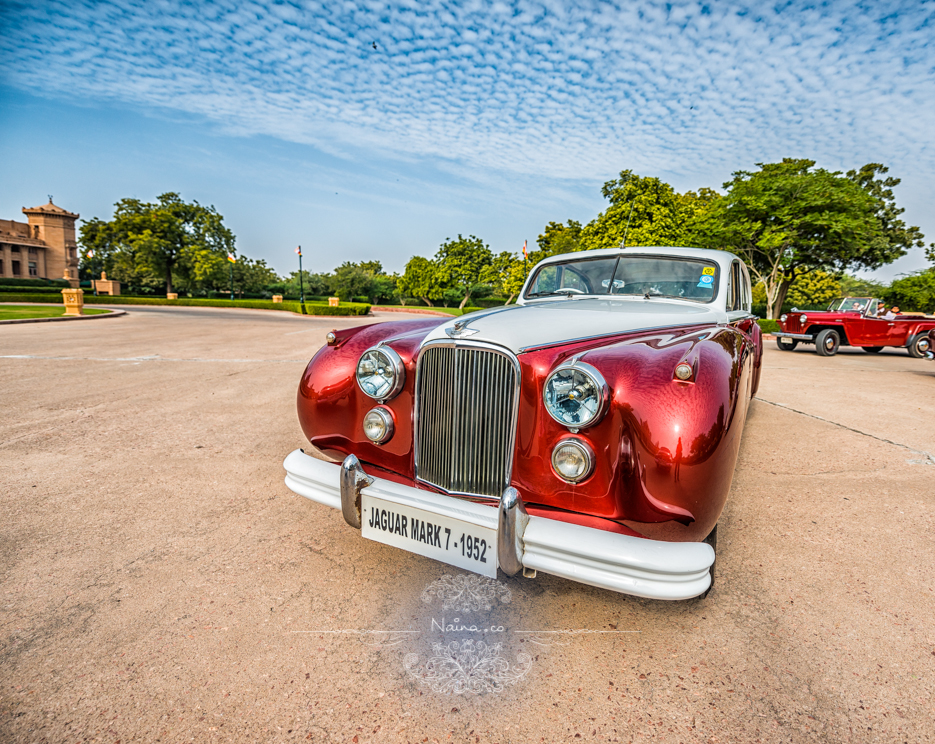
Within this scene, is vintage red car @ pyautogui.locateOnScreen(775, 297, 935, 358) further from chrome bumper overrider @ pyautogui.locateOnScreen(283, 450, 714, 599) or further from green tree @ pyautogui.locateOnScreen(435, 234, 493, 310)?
green tree @ pyautogui.locateOnScreen(435, 234, 493, 310)

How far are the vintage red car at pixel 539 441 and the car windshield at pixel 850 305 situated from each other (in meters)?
12.8

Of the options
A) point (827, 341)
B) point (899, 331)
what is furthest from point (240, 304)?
point (899, 331)

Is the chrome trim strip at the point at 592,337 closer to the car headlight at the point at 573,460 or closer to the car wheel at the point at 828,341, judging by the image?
the car headlight at the point at 573,460

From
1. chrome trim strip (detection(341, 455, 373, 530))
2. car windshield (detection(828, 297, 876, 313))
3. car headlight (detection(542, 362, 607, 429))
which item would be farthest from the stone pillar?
car windshield (detection(828, 297, 876, 313))

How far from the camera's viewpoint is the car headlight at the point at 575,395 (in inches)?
74.0

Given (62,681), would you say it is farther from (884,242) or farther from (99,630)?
(884,242)

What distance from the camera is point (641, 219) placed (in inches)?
882

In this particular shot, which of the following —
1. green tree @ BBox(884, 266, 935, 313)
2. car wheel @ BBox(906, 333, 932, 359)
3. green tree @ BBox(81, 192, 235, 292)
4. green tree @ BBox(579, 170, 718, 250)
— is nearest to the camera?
car wheel @ BBox(906, 333, 932, 359)

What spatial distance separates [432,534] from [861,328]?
1429 centimetres

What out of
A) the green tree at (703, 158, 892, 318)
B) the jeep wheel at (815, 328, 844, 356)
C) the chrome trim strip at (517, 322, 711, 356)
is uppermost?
the green tree at (703, 158, 892, 318)

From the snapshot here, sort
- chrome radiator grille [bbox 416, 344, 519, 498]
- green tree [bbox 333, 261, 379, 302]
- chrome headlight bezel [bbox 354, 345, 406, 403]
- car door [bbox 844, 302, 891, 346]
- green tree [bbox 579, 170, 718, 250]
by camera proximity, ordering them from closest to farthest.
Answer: chrome radiator grille [bbox 416, 344, 519, 498], chrome headlight bezel [bbox 354, 345, 406, 403], car door [bbox 844, 302, 891, 346], green tree [bbox 579, 170, 718, 250], green tree [bbox 333, 261, 379, 302]

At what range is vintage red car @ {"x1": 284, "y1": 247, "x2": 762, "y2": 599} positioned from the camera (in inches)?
69.4

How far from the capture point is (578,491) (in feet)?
6.36

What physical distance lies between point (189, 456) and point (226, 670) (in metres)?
2.57
